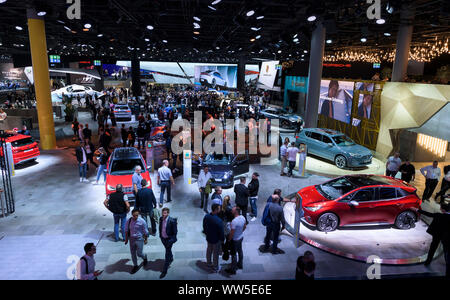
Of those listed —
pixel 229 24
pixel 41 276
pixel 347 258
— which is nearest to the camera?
pixel 41 276

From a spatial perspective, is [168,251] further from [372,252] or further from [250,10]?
[250,10]

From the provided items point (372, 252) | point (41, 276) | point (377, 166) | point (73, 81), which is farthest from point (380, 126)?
point (73, 81)

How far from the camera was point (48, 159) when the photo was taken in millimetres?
15133

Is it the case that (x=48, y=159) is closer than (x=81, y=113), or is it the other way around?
(x=48, y=159)

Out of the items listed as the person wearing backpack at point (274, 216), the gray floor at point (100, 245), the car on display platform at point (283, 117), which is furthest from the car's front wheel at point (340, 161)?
the car on display platform at point (283, 117)

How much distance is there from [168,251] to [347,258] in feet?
13.3

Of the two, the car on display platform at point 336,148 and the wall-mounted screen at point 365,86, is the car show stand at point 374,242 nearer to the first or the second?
the car on display platform at point 336,148

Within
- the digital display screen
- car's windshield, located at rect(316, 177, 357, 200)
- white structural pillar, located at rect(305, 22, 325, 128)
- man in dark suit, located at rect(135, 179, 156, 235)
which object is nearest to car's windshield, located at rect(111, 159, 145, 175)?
A: man in dark suit, located at rect(135, 179, 156, 235)

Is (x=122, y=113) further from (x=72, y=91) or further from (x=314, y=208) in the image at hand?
(x=314, y=208)

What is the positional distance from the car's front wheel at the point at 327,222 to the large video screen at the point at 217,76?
36307 mm

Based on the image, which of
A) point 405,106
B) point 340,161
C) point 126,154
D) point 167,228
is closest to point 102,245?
point 167,228

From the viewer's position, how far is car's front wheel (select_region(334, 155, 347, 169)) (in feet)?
46.0

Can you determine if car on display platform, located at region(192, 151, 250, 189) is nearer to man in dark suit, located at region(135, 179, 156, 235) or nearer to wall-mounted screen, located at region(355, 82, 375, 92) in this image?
man in dark suit, located at region(135, 179, 156, 235)
